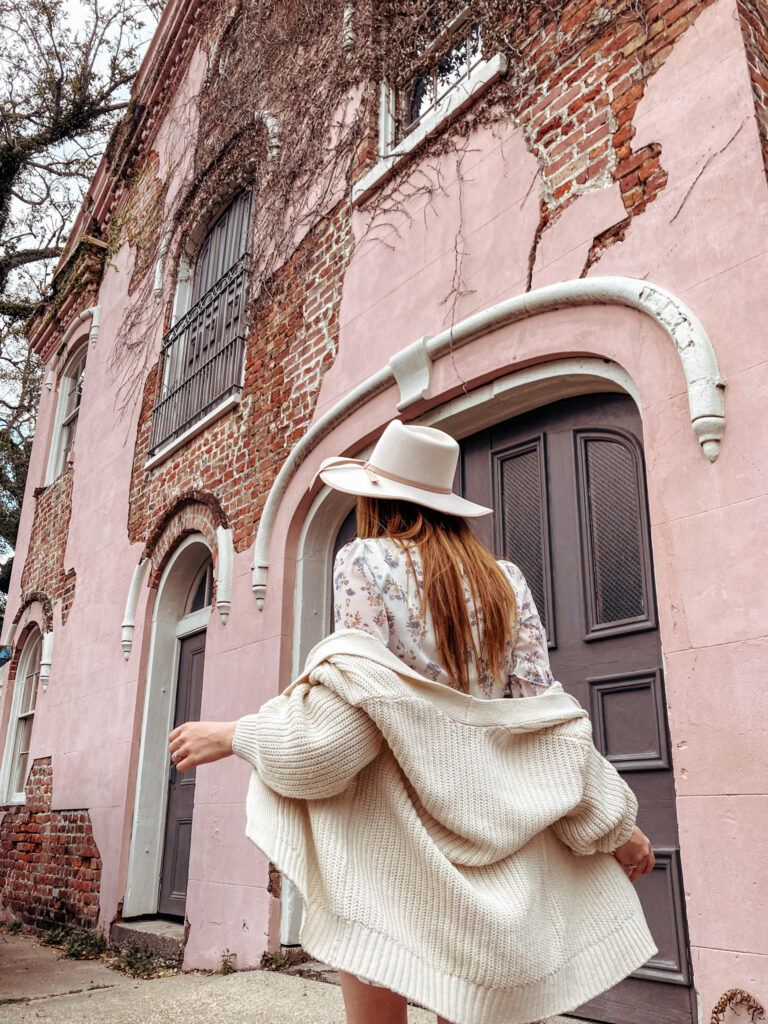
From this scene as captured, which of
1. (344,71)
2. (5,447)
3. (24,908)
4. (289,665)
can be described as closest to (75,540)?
(24,908)

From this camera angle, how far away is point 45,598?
32.4ft

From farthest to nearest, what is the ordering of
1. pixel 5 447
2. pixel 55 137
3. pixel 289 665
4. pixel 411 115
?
pixel 5 447, pixel 55 137, pixel 411 115, pixel 289 665

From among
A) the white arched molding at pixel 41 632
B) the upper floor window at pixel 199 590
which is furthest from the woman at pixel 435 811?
the white arched molding at pixel 41 632

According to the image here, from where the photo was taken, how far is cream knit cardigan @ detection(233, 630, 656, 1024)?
56.6 inches

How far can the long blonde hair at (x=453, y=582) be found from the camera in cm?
174

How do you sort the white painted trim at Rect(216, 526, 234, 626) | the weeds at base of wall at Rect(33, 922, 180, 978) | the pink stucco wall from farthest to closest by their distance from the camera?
the white painted trim at Rect(216, 526, 234, 626) < the weeds at base of wall at Rect(33, 922, 180, 978) < the pink stucco wall

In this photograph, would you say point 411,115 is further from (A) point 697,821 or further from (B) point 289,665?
(A) point 697,821

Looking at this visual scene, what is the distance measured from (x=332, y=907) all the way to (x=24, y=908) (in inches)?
331

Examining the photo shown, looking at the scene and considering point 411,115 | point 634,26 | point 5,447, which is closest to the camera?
point 634,26

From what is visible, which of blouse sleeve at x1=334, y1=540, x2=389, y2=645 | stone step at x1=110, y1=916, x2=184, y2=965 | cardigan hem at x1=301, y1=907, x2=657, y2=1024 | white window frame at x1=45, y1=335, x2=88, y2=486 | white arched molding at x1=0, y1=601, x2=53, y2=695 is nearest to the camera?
cardigan hem at x1=301, y1=907, x2=657, y2=1024

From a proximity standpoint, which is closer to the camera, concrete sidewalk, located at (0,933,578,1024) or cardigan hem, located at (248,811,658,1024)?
cardigan hem, located at (248,811,658,1024)

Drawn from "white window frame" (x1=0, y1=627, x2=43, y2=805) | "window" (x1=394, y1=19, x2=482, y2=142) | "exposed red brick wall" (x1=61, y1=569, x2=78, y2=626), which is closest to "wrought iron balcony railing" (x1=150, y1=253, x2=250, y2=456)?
"window" (x1=394, y1=19, x2=482, y2=142)

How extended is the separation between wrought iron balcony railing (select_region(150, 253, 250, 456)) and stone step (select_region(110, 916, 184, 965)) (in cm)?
405

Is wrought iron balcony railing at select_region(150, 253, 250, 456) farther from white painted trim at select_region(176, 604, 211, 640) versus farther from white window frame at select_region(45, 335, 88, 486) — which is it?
white window frame at select_region(45, 335, 88, 486)
